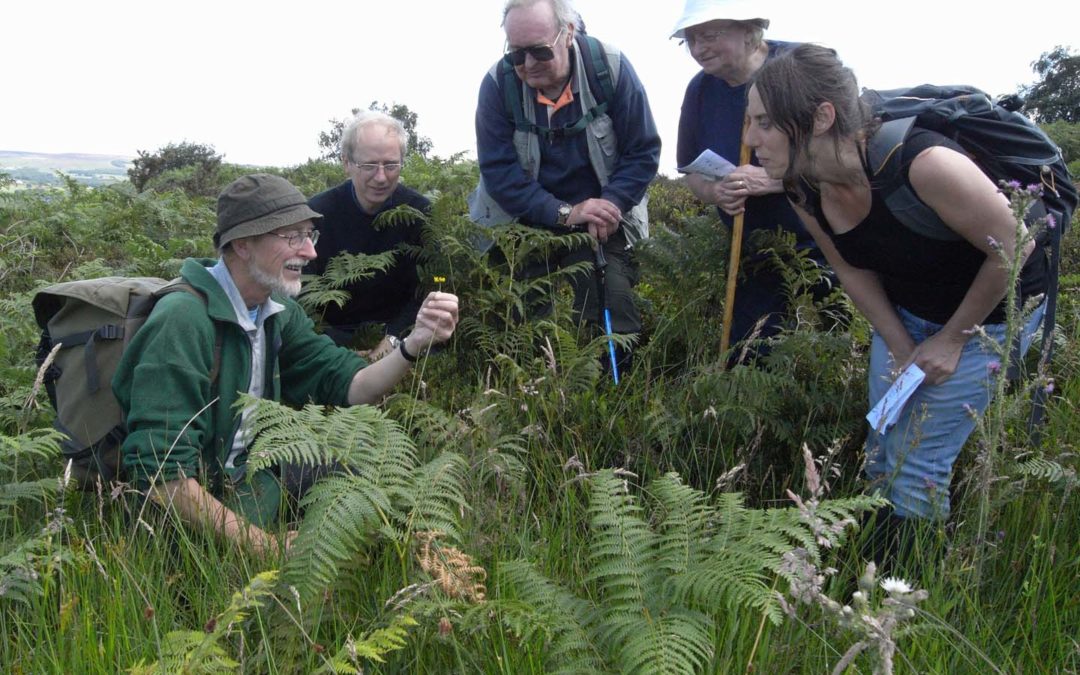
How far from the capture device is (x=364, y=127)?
17.5ft

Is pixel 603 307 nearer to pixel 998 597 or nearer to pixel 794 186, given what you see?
pixel 794 186

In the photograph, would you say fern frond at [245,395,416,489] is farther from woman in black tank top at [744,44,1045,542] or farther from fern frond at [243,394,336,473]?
woman in black tank top at [744,44,1045,542]

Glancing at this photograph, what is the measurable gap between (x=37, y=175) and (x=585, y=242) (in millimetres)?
9085

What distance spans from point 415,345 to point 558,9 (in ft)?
8.12

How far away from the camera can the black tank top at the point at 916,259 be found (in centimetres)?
312

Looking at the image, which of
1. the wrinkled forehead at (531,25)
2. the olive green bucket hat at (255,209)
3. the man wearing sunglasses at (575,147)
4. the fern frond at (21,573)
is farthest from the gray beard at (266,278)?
the wrinkled forehead at (531,25)

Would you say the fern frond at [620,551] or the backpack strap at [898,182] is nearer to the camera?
the fern frond at [620,551]

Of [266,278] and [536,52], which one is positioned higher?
[536,52]

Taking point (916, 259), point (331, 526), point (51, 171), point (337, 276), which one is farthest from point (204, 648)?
point (51, 171)

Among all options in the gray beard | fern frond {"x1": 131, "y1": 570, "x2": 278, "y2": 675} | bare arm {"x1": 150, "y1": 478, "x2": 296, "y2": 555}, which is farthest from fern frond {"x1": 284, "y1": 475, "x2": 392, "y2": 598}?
the gray beard

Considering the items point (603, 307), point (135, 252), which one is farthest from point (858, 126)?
point (135, 252)

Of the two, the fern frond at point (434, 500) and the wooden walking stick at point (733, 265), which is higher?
the wooden walking stick at point (733, 265)

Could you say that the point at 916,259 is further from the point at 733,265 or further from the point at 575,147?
the point at 575,147

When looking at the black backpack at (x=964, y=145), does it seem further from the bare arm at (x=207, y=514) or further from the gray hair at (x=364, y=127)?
the gray hair at (x=364, y=127)
